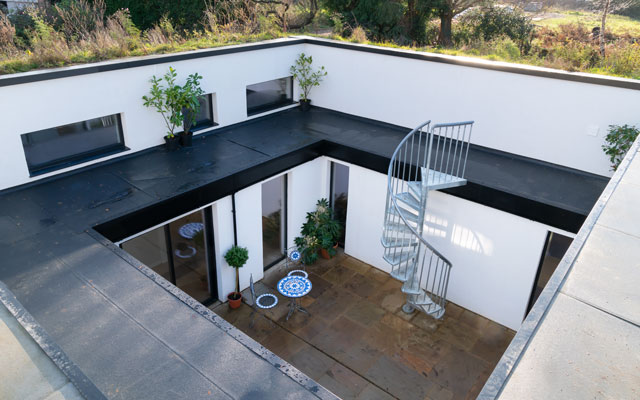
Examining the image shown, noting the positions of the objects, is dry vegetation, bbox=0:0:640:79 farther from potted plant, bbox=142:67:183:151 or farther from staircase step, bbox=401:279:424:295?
staircase step, bbox=401:279:424:295

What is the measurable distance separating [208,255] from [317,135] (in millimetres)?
2954

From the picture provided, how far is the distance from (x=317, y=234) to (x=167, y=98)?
11.8 feet

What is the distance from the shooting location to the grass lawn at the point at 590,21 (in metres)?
18.0

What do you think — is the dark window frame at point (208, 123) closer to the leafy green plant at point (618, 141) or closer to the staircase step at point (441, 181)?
the staircase step at point (441, 181)

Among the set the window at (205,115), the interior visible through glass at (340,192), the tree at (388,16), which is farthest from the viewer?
the tree at (388,16)

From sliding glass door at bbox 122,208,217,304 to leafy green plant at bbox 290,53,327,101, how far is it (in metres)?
3.99

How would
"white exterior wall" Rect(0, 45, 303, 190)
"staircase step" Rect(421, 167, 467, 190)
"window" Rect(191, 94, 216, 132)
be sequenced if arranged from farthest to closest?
"window" Rect(191, 94, 216, 132) → "staircase step" Rect(421, 167, 467, 190) → "white exterior wall" Rect(0, 45, 303, 190)

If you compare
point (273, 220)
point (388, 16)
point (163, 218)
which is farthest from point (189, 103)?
point (388, 16)

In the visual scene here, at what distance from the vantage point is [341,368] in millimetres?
6648

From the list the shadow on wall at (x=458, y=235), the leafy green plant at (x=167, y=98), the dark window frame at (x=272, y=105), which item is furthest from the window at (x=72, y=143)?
the shadow on wall at (x=458, y=235)

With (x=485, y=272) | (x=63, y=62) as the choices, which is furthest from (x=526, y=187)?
(x=63, y=62)

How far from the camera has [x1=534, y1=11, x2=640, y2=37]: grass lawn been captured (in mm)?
18025

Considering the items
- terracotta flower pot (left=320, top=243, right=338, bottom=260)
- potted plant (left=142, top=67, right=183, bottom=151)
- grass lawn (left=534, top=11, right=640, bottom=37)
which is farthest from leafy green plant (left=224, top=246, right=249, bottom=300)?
grass lawn (left=534, top=11, right=640, bottom=37)

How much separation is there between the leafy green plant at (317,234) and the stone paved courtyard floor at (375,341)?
0.51 metres
